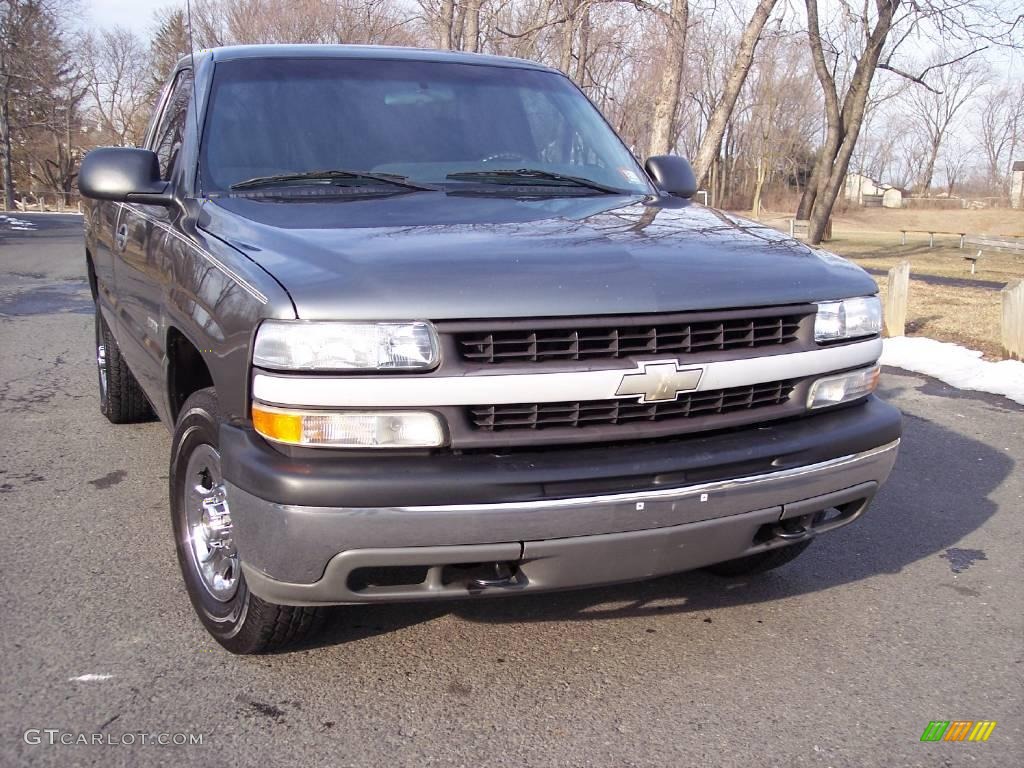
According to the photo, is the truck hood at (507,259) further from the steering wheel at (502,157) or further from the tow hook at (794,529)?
the tow hook at (794,529)

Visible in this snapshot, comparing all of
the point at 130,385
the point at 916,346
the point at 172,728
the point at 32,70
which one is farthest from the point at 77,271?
the point at 32,70

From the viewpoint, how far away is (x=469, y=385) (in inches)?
100.0

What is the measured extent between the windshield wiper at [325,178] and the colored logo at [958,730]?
2448 millimetres

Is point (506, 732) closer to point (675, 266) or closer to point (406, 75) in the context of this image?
point (675, 266)

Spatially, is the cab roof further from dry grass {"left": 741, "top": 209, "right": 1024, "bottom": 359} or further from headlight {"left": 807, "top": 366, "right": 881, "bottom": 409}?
dry grass {"left": 741, "top": 209, "right": 1024, "bottom": 359}

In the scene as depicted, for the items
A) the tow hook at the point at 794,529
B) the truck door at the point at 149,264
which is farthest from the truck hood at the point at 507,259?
the tow hook at the point at 794,529

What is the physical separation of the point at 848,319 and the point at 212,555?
2.18 m

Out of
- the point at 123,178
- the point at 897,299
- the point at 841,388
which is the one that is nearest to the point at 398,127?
the point at 123,178

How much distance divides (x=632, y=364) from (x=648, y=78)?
24022mm

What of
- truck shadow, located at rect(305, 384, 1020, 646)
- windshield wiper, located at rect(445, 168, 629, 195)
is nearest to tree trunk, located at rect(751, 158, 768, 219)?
truck shadow, located at rect(305, 384, 1020, 646)

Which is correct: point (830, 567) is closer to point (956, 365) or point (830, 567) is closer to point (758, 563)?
point (758, 563)

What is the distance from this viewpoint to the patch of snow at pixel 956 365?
7.74 meters

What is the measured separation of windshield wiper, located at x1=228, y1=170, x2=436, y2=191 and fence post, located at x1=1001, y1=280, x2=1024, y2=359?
6622mm

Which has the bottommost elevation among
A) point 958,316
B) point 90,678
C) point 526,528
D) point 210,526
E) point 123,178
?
point 958,316
